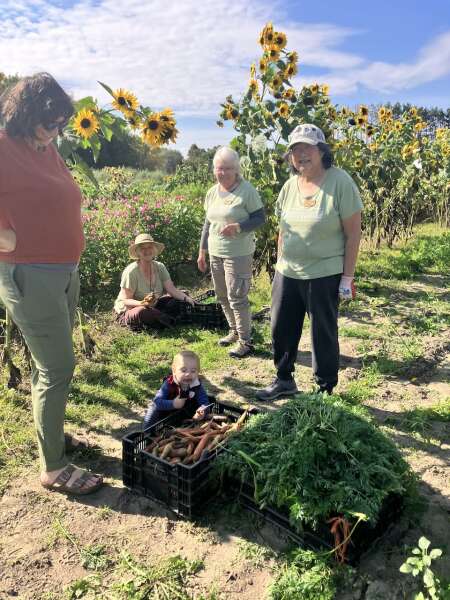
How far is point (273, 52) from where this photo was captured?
5773 mm

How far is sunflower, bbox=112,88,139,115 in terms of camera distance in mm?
3739

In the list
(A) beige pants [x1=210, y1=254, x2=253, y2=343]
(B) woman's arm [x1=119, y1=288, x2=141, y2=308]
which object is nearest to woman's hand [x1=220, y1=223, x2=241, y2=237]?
(A) beige pants [x1=210, y1=254, x2=253, y2=343]

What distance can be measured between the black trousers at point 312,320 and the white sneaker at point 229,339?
1183mm

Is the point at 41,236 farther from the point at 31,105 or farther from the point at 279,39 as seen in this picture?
the point at 279,39

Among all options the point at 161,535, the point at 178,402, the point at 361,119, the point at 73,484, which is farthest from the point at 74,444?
the point at 361,119

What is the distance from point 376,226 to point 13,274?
25.8 ft

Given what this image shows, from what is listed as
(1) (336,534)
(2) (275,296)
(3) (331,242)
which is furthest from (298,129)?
(1) (336,534)

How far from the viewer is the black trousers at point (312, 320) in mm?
3309

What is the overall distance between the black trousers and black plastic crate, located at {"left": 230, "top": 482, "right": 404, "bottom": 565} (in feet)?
3.79

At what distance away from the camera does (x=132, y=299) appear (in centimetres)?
543

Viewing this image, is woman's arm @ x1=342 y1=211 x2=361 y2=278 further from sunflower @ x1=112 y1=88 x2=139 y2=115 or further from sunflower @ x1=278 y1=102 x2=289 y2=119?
sunflower @ x1=278 y1=102 x2=289 y2=119

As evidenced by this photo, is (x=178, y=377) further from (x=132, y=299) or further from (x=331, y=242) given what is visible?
(x=132, y=299)

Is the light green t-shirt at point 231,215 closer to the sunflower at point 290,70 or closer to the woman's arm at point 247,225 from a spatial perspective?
the woman's arm at point 247,225

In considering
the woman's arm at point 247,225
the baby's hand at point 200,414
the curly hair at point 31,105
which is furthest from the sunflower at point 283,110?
the baby's hand at point 200,414
